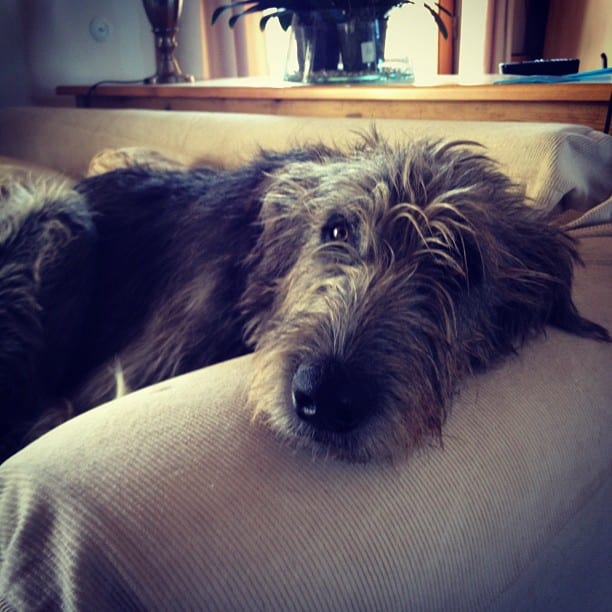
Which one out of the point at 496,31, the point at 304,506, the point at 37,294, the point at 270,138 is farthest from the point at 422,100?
the point at 496,31

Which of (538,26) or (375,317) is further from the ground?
(538,26)

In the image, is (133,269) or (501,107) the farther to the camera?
(501,107)

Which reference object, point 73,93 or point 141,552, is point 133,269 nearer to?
point 141,552

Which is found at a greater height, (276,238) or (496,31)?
(496,31)

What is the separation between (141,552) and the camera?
751mm

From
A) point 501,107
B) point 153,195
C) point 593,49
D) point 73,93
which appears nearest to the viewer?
point 153,195

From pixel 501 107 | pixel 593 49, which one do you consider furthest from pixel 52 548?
pixel 593 49

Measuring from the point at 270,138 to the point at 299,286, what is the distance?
1078 mm

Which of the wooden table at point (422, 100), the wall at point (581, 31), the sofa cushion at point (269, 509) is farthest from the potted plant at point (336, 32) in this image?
the wall at point (581, 31)

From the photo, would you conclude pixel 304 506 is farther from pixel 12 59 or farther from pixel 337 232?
pixel 12 59

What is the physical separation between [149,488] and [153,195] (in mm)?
1366

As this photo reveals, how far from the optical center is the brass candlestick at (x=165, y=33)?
4.11 meters

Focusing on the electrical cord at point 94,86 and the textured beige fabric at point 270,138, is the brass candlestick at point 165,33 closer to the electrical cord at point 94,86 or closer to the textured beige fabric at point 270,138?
the electrical cord at point 94,86

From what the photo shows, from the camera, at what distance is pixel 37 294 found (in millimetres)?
1774
